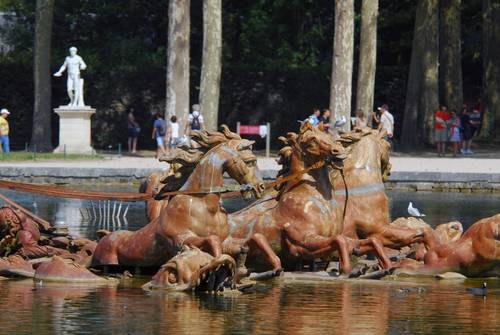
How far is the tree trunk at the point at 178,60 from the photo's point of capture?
40656mm

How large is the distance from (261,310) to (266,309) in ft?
0.29

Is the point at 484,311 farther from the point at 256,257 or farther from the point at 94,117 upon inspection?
the point at 94,117

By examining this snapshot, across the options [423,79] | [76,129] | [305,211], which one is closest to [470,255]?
[305,211]

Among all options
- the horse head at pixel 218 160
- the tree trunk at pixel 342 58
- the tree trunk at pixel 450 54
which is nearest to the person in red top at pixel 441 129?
the tree trunk at pixel 450 54

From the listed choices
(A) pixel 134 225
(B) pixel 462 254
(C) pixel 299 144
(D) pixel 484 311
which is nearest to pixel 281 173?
(C) pixel 299 144

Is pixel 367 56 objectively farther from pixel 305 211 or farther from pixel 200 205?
pixel 200 205

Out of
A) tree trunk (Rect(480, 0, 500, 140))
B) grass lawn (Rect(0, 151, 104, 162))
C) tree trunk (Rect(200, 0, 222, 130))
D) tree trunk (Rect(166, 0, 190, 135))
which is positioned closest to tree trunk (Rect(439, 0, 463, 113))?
tree trunk (Rect(480, 0, 500, 140))

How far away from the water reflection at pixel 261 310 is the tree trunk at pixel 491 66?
33429 mm

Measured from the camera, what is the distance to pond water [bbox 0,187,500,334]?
12812 millimetres

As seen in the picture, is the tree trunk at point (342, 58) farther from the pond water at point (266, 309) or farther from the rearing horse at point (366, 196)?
the pond water at point (266, 309)

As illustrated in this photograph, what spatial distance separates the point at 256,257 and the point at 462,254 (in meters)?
2.12

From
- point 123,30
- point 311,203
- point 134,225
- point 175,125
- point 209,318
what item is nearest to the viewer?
point 209,318

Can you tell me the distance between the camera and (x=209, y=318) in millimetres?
13227

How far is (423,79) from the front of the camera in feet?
154
